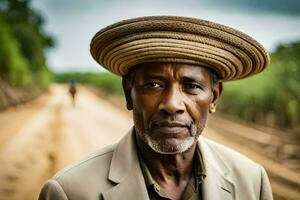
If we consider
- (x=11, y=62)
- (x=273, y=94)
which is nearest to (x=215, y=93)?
(x=273, y=94)

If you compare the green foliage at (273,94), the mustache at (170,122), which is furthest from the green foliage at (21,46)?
the mustache at (170,122)

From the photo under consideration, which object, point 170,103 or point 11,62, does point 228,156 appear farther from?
point 11,62

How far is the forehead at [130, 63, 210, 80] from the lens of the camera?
1525mm

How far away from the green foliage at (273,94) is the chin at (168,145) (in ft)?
10.5

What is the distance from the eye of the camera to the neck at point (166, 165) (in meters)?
1.66

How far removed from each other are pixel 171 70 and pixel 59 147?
473cm

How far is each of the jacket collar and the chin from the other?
0.34 ft

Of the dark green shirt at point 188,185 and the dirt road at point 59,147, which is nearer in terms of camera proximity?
the dark green shirt at point 188,185

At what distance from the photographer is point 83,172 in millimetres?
1569

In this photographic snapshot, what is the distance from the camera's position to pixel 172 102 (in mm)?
1493

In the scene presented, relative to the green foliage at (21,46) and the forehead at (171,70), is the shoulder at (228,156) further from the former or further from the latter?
the green foliage at (21,46)

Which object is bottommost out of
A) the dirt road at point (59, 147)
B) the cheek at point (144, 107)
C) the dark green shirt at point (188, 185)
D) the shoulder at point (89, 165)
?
the dirt road at point (59, 147)

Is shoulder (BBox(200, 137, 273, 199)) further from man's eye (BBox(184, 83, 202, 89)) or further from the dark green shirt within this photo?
man's eye (BBox(184, 83, 202, 89))

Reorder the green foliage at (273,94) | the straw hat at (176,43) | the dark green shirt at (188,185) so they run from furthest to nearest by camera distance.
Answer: the green foliage at (273,94), the dark green shirt at (188,185), the straw hat at (176,43)
